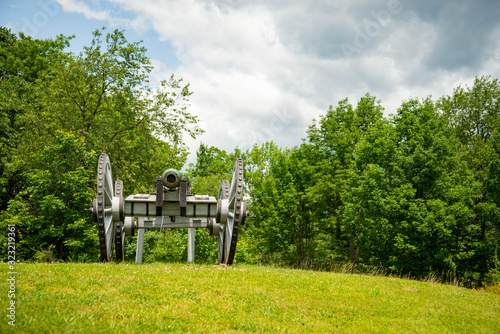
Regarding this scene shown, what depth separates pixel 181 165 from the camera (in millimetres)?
21609

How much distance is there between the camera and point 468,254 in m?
19.5

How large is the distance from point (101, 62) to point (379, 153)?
53.4 ft

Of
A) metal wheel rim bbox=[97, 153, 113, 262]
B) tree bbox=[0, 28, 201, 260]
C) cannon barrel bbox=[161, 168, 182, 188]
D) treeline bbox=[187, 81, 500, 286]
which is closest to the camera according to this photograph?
metal wheel rim bbox=[97, 153, 113, 262]

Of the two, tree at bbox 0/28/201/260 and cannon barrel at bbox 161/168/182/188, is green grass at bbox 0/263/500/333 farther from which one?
tree at bbox 0/28/201/260

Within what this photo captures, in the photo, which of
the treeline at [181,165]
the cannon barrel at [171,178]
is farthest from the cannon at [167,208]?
the treeline at [181,165]

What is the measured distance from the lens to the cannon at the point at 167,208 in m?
8.52

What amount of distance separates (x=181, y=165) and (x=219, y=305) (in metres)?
16.5

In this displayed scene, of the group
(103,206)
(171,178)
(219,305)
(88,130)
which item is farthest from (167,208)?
(88,130)

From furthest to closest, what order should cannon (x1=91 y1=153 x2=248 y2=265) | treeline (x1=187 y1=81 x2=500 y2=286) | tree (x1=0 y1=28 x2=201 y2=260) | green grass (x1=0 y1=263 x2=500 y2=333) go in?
treeline (x1=187 y1=81 x2=500 y2=286) → tree (x1=0 y1=28 x2=201 y2=260) → cannon (x1=91 y1=153 x2=248 y2=265) → green grass (x1=0 y1=263 x2=500 y2=333)

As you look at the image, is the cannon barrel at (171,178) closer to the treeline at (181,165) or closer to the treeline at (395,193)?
the treeline at (181,165)

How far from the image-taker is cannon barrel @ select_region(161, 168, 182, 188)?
29.3ft

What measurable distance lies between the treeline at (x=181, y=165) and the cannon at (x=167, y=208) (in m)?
4.88

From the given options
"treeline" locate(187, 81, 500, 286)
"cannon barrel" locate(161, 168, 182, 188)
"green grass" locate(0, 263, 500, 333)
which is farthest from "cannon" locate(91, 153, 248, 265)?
"treeline" locate(187, 81, 500, 286)

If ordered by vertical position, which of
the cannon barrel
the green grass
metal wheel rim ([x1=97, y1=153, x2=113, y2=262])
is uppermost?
the cannon barrel
